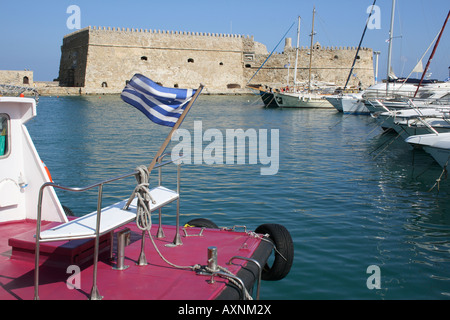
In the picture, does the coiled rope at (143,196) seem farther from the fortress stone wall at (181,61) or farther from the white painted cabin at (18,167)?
the fortress stone wall at (181,61)

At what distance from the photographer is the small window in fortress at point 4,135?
5.45 metres

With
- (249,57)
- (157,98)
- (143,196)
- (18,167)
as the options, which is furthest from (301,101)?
(143,196)

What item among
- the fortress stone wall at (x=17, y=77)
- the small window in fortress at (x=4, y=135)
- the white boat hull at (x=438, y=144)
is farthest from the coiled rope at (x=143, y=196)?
the fortress stone wall at (x=17, y=77)

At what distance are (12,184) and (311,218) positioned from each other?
205 inches

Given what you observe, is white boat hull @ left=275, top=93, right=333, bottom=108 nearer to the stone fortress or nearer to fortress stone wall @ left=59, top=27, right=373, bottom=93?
the stone fortress

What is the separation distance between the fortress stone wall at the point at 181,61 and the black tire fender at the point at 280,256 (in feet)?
168

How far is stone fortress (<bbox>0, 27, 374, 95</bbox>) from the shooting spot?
5512 cm

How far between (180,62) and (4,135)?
55833 millimetres

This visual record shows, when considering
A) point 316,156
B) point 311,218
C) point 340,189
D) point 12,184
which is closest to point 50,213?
point 12,184

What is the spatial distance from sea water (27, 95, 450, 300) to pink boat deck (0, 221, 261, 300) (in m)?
1.47

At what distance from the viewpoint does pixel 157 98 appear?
4.90m

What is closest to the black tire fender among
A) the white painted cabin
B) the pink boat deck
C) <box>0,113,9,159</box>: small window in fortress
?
the pink boat deck

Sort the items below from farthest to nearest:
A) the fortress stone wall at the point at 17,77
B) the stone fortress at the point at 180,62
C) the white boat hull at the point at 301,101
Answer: the stone fortress at the point at 180,62 → the fortress stone wall at the point at 17,77 → the white boat hull at the point at 301,101

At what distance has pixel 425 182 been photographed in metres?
11.9
